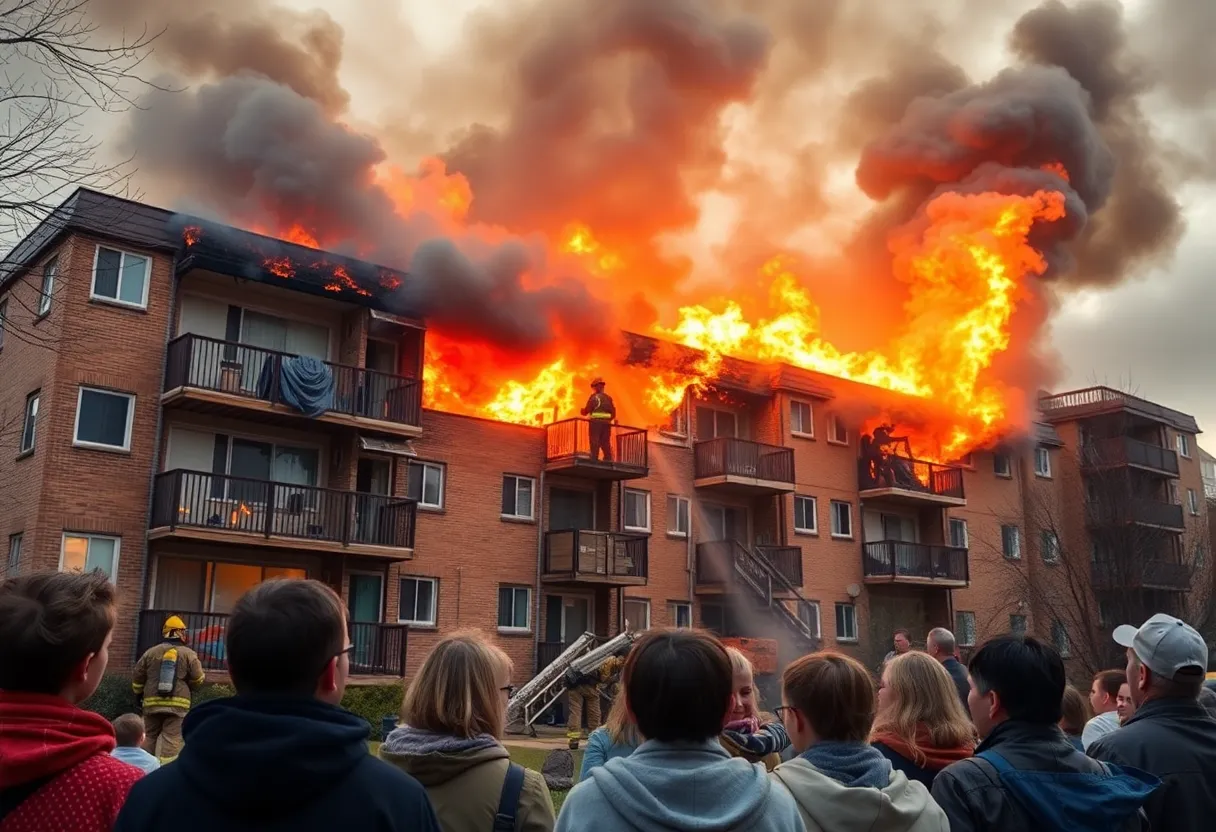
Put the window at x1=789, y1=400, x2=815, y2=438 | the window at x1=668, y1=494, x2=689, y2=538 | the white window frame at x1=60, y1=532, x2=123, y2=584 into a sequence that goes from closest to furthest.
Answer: the white window frame at x1=60, y1=532, x2=123, y2=584
the window at x1=668, y1=494, x2=689, y2=538
the window at x1=789, y1=400, x2=815, y2=438

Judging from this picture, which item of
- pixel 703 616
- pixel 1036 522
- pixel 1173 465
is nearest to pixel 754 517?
pixel 703 616

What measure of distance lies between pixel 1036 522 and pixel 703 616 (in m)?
16.1

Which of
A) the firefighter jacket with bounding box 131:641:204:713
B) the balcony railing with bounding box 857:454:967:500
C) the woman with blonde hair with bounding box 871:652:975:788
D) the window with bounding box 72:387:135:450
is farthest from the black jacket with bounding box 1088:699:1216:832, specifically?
Answer: the balcony railing with bounding box 857:454:967:500

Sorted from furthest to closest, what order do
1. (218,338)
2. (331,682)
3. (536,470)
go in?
(536,470)
(218,338)
(331,682)

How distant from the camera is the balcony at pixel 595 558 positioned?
84.2 feet

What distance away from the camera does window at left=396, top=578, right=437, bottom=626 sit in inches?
937

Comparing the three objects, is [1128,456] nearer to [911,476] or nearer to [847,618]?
[911,476]

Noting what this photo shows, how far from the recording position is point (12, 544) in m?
20.0

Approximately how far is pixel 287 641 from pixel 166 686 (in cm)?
1135

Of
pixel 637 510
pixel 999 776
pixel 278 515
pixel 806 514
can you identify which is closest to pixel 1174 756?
pixel 999 776

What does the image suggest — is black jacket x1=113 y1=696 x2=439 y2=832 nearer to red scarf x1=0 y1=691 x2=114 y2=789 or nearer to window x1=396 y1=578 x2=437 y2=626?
red scarf x1=0 y1=691 x2=114 y2=789

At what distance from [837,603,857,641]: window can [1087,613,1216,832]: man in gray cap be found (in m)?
29.4

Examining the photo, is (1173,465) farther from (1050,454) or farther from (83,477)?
(83,477)

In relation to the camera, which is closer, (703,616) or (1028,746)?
(1028,746)
